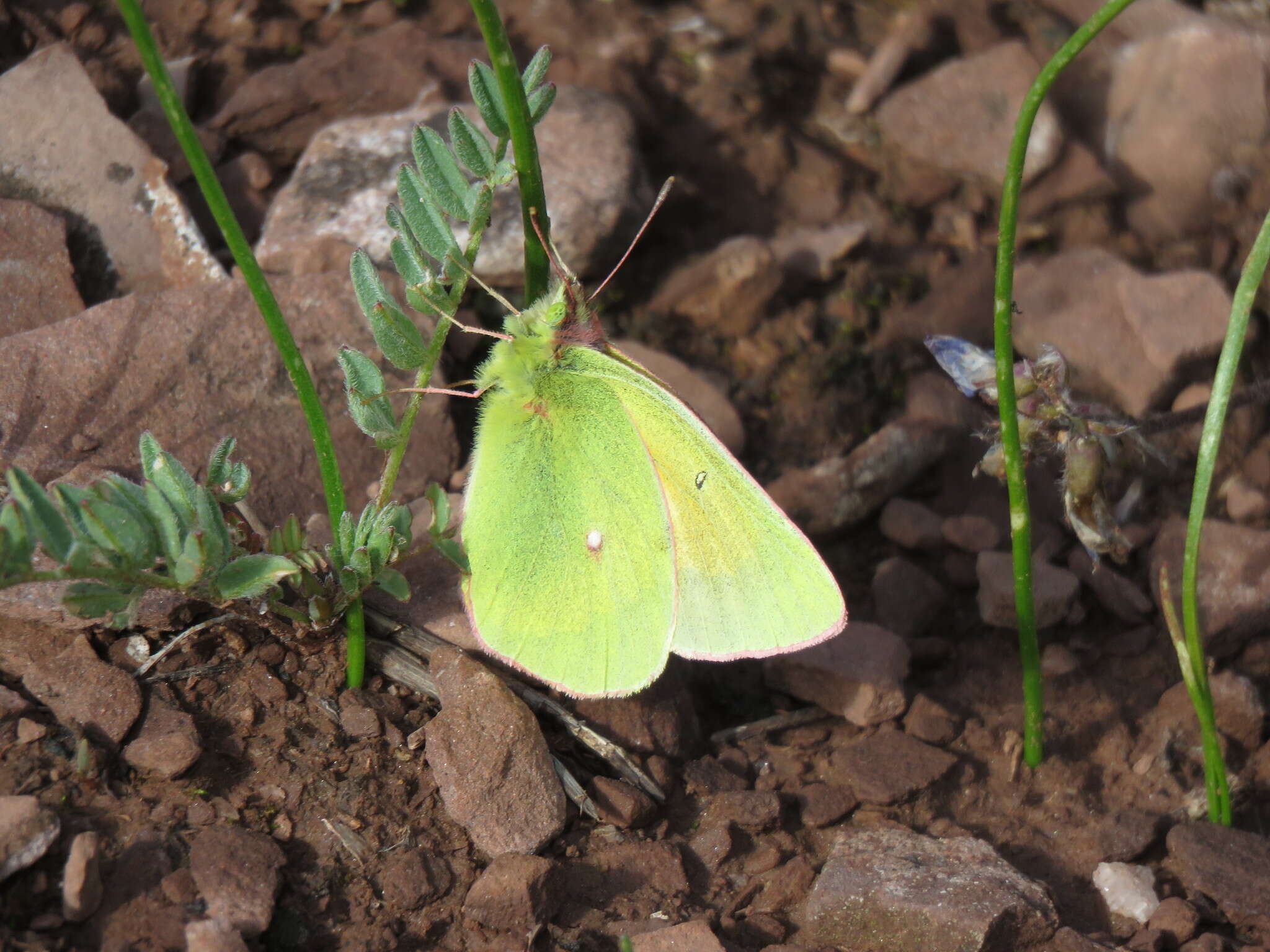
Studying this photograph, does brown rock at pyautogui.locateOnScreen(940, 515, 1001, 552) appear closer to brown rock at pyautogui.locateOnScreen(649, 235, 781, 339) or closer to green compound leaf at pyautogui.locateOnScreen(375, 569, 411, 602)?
brown rock at pyautogui.locateOnScreen(649, 235, 781, 339)

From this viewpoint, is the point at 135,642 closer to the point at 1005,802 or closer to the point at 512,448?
the point at 512,448

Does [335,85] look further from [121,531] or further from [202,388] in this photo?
[121,531]

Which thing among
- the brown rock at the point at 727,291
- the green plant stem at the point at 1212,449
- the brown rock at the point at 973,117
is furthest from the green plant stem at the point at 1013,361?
the brown rock at the point at 973,117

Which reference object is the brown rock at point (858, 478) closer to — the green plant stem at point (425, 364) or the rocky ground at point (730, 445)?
the rocky ground at point (730, 445)

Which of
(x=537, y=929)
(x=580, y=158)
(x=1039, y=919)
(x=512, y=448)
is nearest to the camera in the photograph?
(x=537, y=929)

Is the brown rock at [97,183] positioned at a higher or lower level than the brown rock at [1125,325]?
higher

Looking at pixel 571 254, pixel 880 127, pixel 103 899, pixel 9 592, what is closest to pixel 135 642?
pixel 9 592
